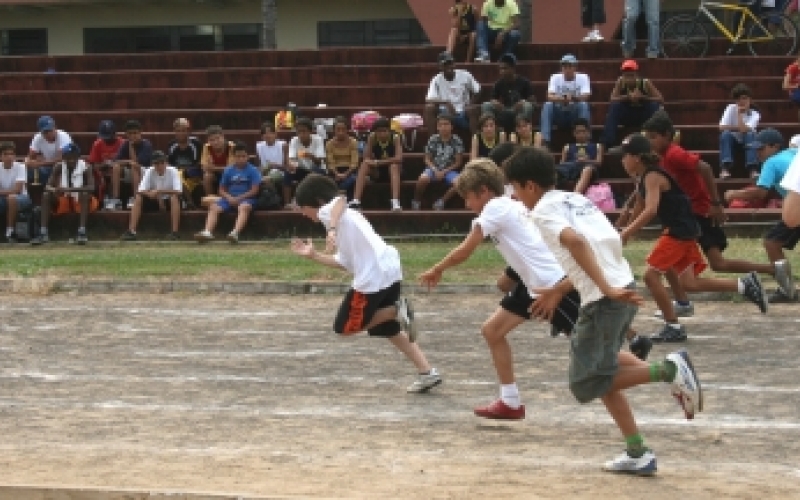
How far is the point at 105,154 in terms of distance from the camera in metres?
23.4

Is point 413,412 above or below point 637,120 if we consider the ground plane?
below

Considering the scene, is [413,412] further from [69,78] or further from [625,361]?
[69,78]

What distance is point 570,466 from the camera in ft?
28.7

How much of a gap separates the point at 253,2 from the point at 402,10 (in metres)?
3.37

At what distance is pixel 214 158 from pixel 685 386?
1470 cm

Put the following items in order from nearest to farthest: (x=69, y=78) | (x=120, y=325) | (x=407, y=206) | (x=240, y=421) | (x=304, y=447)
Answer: (x=304, y=447) → (x=240, y=421) → (x=120, y=325) → (x=407, y=206) → (x=69, y=78)

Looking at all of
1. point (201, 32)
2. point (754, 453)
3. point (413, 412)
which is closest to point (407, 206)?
point (413, 412)

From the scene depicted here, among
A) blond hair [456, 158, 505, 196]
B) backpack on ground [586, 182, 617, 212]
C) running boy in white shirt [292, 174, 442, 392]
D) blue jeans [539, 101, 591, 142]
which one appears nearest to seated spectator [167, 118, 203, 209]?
blue jeans [539, 101, 591, 142]

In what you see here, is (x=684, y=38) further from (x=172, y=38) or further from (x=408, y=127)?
(x=172, y=38)

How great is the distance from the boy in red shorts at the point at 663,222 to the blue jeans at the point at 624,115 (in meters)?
8.57

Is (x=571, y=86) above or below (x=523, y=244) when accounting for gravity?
above

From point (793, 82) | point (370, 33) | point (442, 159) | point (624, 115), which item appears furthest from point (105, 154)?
point (370, 33)

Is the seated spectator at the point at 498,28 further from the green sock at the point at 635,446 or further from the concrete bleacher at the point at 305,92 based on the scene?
the green sock at the point at 635,446

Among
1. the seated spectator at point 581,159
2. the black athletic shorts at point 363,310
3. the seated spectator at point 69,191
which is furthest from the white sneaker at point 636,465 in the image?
the seated spectator at point 69,191
